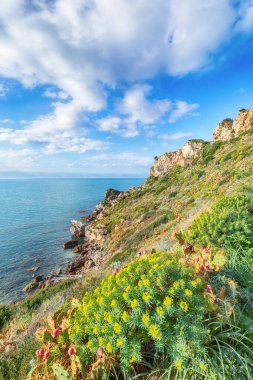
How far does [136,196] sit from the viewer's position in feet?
140

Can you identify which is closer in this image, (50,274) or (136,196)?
(50,274)

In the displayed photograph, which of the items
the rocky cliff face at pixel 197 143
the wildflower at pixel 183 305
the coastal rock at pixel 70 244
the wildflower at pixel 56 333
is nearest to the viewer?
the wildflower at pixel 183 305

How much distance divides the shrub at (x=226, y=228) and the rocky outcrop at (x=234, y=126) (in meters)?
37.5

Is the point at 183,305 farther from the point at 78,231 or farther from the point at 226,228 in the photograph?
the point at 78,231

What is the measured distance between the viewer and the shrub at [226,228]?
15.8 ft

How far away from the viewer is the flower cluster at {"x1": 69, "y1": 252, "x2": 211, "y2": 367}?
2.12 m

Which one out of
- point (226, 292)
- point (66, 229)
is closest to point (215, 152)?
point (66, 229)

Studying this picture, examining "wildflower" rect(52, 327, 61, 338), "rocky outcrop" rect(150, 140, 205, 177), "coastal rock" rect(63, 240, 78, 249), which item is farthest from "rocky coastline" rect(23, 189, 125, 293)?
"rocky outcrop" rect(150, 140, 205, 177)

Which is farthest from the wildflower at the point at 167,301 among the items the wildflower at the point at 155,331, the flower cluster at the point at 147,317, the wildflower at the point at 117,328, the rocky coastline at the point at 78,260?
the rocky coastline at the point at 78,260

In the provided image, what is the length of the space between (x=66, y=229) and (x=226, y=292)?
41.7m

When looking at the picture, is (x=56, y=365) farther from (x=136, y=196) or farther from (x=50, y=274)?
(x=136, y=196)

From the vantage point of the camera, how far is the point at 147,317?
2.08 metres

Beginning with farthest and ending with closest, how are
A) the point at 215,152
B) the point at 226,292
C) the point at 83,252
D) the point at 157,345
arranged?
1. the point at 215,152
2. the point at 83,252
3. the point at 226,292
4. the point at 157,345

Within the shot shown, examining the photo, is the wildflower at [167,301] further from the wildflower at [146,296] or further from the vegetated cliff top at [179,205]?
the vegetated cliff top at [179,205]
